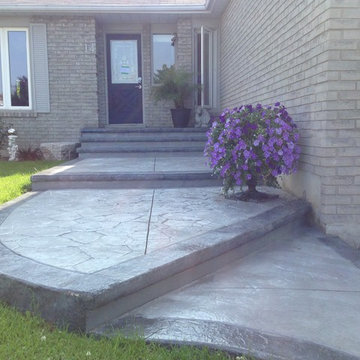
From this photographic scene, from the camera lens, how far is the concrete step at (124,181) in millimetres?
4930

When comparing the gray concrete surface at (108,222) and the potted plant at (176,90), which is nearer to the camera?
the gray concrete surface at (108,222)

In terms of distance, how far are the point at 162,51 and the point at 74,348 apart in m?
9.00

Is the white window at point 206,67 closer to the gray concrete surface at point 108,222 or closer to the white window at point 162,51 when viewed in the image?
the white window at point 162,51

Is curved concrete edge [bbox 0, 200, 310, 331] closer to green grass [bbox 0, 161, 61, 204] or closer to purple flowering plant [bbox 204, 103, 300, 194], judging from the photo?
purple flowering plant [bbox 204, 103, 300, 194]

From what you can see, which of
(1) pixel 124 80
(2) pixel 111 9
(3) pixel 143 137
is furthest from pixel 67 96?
(3) pixel 143 137

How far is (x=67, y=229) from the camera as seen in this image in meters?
3.16

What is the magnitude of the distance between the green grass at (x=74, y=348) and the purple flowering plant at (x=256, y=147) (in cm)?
219

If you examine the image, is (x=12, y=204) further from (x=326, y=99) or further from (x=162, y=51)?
(x=162, y=51)

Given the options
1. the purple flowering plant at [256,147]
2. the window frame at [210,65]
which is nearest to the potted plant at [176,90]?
the window frame at [210,65]

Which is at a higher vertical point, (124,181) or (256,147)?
(256,147)

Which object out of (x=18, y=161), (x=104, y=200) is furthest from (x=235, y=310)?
(x=18, y=161)

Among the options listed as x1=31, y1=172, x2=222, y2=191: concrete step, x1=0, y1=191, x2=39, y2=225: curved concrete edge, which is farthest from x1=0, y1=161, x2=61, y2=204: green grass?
x1=31, y1=172, x2=222, y2=191: concrete step

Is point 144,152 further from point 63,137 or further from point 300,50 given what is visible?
point 300,50

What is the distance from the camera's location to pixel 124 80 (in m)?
10.0
